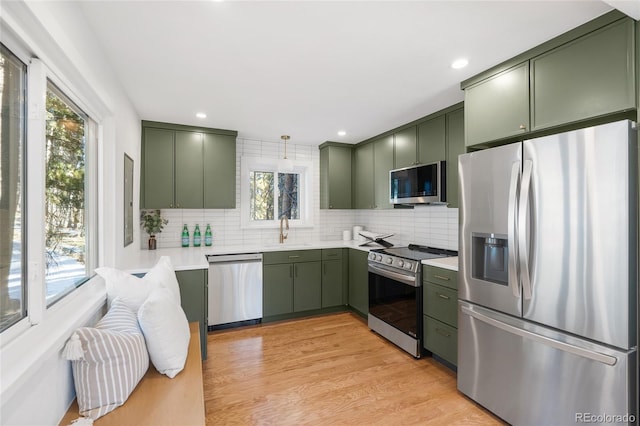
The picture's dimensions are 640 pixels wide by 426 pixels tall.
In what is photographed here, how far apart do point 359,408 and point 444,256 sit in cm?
157

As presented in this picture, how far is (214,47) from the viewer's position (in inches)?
73.5

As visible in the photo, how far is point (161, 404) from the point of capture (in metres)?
1.34

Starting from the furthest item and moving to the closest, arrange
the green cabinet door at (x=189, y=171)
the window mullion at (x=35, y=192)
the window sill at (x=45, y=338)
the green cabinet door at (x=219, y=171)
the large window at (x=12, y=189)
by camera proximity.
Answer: the green cabinet door at (x=219, y=171), the green cabinet door at (x=189, y=171), the window mullion at (x=35, y=192), the large window at (x=12, y=189), the window sill at (x=45, y=338)

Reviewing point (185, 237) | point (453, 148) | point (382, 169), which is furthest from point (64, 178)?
point (382, 169)

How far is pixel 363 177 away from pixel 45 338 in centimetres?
367

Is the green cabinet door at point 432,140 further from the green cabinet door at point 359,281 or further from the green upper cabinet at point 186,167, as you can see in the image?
the green upper cabinet at point 186,167

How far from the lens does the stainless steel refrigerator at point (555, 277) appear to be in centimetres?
144

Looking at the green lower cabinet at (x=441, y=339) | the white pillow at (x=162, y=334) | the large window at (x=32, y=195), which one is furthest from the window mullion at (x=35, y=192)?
the green lower cabinet at (x=441, y=339)

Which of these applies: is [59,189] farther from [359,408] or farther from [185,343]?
[359,408]

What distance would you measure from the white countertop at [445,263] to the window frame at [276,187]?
199 cm

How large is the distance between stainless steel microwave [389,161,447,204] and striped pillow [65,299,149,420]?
8.72ft

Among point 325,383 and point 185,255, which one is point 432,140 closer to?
Result: point 325,383

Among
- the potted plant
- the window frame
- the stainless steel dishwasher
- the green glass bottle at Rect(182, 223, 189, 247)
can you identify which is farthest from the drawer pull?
the potted plant

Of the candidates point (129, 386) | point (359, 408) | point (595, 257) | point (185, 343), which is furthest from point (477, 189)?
point (129, 386)
